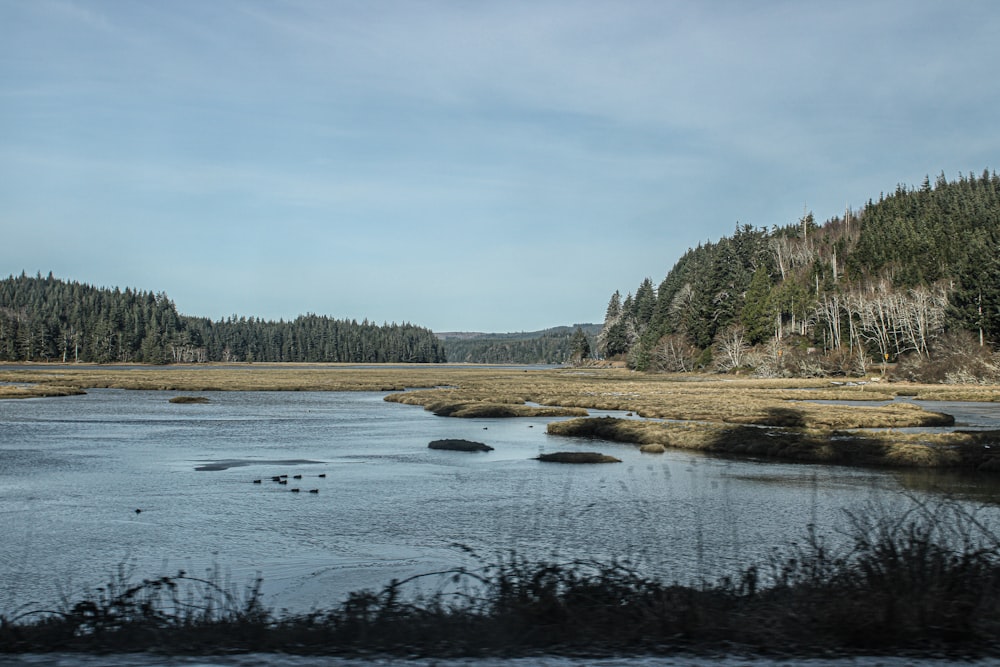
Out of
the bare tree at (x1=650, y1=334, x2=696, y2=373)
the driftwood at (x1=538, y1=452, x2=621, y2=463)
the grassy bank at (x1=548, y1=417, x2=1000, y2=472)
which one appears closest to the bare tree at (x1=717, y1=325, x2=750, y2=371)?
the bare tree at (x1=650, y1=334, x2=696, y2=373)

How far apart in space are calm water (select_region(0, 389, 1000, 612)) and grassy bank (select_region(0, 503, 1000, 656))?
7.08 ft

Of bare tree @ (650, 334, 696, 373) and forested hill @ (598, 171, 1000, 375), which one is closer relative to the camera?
forested hill @ (598, 171, 1000, 375)

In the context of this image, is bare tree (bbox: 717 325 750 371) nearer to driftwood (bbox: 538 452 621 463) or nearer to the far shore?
the far shore

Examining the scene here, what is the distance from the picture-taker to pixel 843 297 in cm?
12056

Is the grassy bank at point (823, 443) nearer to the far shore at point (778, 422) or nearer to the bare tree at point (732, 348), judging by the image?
the far shore at point (778, 422)

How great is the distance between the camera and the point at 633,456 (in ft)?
107

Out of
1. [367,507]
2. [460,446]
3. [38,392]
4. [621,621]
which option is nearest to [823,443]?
[460,446]

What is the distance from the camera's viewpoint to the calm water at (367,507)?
1512 cm

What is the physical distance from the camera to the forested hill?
99.4m

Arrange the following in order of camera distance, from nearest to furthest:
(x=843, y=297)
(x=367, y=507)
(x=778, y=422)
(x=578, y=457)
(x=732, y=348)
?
(x=367, y=507)
(x=578, y=457)
(x=778, y=422)
(x=843, y=297)
(x=732, y=348)

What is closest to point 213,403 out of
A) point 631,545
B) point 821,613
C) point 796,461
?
point 796,461

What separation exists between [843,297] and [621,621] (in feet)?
404

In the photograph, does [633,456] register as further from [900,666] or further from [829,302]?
[829,302]

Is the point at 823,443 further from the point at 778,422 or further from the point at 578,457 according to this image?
the point at 778,422
